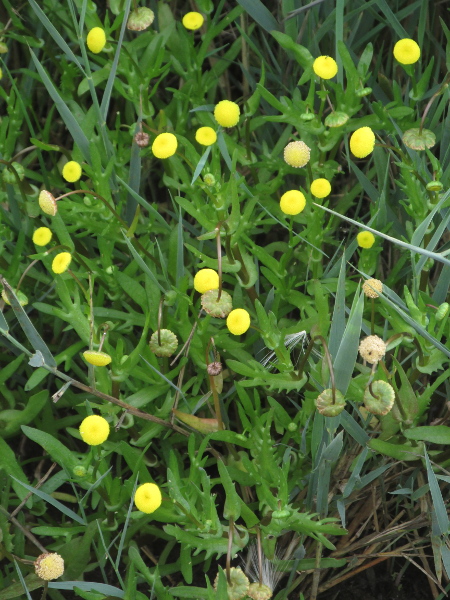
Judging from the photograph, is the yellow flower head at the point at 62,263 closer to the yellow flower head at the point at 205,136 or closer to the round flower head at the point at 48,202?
the round flower head at the point at 48,202

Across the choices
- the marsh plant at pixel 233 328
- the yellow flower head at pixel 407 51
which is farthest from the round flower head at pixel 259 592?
the yellow flower head at pixel 407 51

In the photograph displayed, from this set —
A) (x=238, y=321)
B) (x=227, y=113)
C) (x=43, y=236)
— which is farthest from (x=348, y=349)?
(x=43, y=236)

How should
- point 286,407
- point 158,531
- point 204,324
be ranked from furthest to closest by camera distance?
point 286,407
point 158,531
point 204,324

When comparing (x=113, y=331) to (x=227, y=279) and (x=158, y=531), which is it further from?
(x=158, y=531)

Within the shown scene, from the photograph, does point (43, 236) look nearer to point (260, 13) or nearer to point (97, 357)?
point (97, 357)

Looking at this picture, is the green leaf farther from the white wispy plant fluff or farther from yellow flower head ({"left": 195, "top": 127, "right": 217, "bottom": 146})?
yellow flower head ({"left": 195, "top": 127, "right": 217, "bottom": 146})

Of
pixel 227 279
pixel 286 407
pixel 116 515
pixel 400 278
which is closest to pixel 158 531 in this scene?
pixel 116 515

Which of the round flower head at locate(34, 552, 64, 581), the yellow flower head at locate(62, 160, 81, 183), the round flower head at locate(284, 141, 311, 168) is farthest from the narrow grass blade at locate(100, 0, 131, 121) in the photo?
the round flower head at locate(34, 552, 64, 581)

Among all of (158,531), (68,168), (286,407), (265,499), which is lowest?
(158,531)
